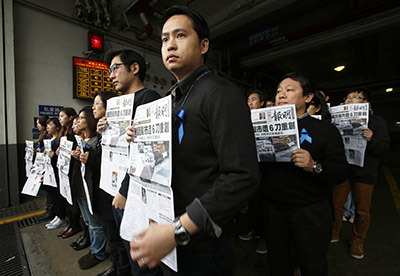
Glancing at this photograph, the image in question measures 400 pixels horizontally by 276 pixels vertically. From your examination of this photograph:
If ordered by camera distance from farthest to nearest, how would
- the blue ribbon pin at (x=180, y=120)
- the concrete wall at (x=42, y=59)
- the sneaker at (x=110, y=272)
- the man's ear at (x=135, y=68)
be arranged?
the concrete wall at (x=42, y=59)
the sneaker at (x=110, y=272)
the man's ear at (x=135, y=68)
the blue ribbon pin at (x=180, y=120)

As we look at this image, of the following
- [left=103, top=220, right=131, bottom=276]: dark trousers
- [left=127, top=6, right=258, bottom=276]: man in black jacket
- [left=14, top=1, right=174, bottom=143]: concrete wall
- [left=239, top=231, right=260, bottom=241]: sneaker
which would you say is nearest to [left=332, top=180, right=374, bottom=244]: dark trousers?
[left=239, top=231, right=260, bottom=241]: sneaker

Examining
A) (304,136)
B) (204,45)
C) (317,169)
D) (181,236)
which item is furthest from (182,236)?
(304,136)

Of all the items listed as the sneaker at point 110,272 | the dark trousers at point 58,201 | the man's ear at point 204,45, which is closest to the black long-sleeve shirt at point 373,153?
the man's ear at point 204,45

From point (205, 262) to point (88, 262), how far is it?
1825 mm

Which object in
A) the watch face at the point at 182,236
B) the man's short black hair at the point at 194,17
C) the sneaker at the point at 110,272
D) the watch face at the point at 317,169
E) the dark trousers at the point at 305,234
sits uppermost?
the man's short black hair at the point at 194,17

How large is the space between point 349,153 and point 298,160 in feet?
4.36

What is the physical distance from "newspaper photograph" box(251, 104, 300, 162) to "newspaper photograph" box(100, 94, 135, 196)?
32.4 inches

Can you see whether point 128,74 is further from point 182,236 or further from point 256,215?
point 256,215

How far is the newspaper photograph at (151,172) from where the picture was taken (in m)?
0.63

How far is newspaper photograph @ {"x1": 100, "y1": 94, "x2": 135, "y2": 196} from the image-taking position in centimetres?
113

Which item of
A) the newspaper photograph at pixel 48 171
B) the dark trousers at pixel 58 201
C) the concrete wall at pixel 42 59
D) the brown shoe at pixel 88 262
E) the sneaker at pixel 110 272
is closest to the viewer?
the sneaker at pixel 110 272

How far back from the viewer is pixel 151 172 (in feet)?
2.28

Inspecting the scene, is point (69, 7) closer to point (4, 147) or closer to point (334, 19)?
point (4, 147)

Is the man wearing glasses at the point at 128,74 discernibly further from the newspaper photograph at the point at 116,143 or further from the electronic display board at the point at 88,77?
the electronic display board at the point at 88,77
